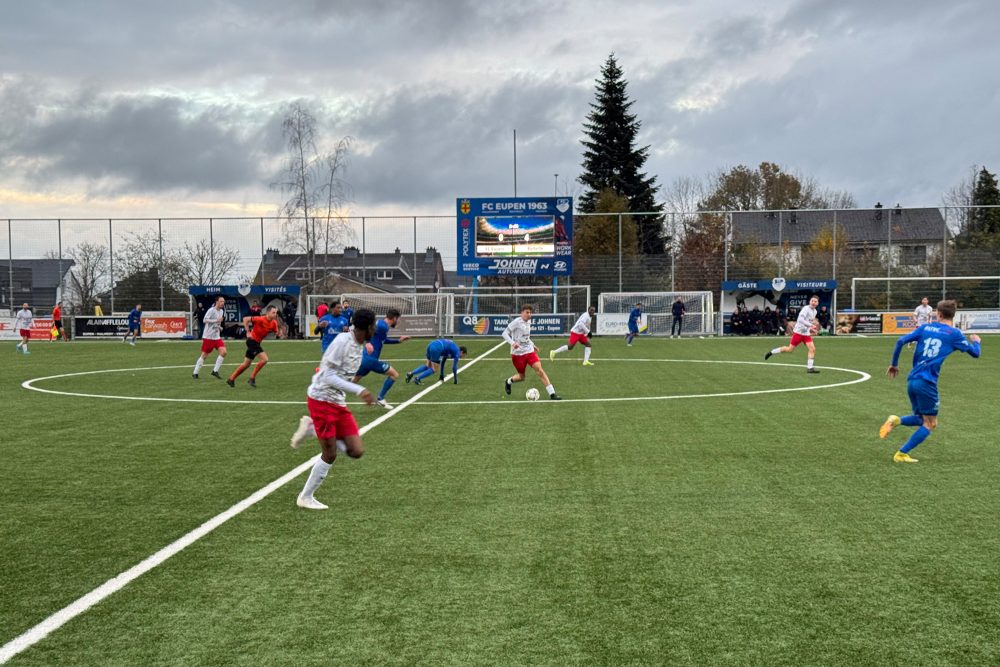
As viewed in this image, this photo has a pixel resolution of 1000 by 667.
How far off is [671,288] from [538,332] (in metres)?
9.80

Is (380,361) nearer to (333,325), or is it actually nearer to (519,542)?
(333,325)

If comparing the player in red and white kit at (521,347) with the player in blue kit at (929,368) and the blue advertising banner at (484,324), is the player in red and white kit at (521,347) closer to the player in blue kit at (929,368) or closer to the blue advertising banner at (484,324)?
the player in blue kit at (929,368)

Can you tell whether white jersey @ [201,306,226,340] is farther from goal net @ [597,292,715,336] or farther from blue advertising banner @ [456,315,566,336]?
goal net @ [597,292,715,336]

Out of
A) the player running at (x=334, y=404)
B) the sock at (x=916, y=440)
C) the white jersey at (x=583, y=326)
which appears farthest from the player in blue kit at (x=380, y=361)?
the white jersey at (x=583, y=326)

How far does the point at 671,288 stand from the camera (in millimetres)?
50875

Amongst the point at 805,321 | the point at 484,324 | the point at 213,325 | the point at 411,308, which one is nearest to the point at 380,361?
the point at 213,325

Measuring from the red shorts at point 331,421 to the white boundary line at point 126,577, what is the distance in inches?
36.8

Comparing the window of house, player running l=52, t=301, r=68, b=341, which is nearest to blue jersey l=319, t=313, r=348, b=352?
player running l=52, t=301, r=68, b=341

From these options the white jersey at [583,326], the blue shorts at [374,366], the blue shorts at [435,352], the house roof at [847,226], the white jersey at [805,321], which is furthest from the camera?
the house roof at [847,226]

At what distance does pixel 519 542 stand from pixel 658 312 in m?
43.0

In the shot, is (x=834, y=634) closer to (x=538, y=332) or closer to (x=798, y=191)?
(x=538, y=332)

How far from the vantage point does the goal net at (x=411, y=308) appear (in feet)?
152

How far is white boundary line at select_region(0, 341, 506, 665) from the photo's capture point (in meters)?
4.38

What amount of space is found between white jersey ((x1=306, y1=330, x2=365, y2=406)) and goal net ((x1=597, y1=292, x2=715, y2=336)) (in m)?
40.7
